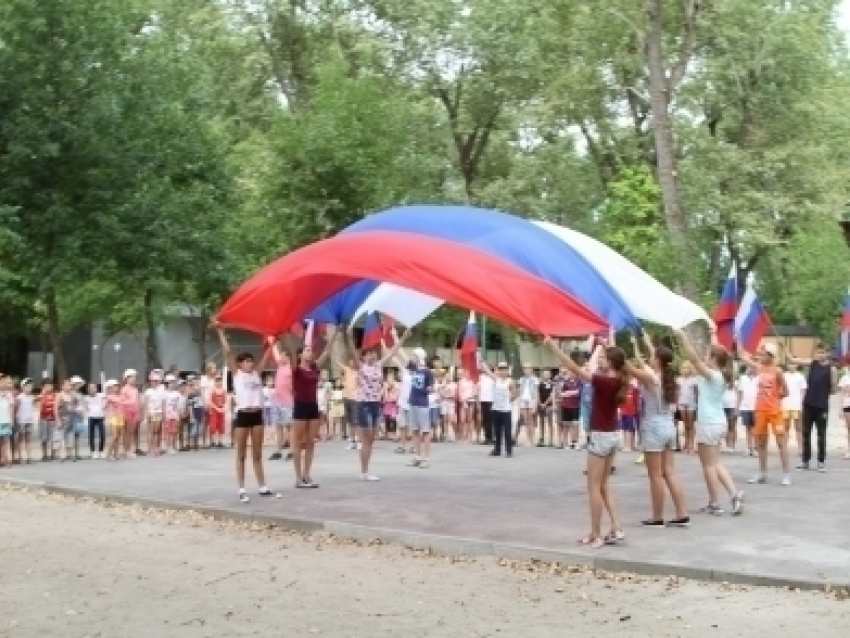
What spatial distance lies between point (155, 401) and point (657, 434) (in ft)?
42.1

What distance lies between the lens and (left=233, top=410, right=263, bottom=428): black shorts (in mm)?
13867

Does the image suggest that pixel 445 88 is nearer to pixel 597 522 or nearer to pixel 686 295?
pixel 686 295

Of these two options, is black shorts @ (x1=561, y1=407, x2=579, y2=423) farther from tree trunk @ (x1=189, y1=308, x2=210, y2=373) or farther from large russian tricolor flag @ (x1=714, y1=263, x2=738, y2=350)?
tree trunk @ (x1=189, y1=308, x2=210, y2=373)

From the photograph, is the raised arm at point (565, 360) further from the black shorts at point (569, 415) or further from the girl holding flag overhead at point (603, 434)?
the black shorts at point (569, 415)

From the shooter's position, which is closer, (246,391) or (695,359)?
(695,359)

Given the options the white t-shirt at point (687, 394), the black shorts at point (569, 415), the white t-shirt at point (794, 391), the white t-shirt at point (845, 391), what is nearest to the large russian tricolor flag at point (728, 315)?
the white t-shirt at point (794, 391)

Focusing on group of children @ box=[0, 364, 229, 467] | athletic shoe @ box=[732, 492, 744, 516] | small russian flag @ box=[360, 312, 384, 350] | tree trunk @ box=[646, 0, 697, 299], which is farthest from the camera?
tree trunk @ box=[646, 0, 697, 299]

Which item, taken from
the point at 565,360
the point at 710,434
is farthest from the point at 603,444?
the point at 710,434

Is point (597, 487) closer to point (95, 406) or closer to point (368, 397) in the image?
point (368, 397)

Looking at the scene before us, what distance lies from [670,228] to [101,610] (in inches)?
808

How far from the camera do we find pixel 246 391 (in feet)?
45.6

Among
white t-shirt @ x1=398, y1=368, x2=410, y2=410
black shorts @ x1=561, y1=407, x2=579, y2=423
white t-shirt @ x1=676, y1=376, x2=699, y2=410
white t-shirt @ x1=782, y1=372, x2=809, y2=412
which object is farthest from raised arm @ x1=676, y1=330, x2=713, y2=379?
black shorts @ x1=561, y1=407, x2=579, y2=423

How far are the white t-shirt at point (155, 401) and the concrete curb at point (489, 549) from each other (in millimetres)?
7404

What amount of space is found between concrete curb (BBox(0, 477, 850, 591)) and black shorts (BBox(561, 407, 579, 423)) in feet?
33.4
